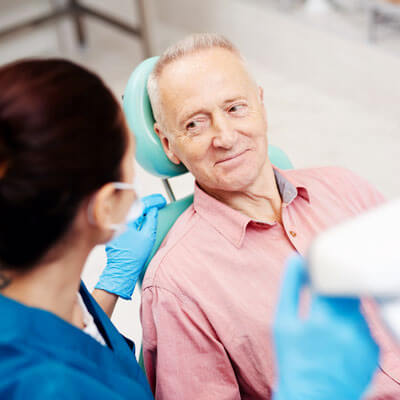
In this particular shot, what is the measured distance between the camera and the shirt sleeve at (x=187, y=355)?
1.33m

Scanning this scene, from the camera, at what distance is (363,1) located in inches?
126

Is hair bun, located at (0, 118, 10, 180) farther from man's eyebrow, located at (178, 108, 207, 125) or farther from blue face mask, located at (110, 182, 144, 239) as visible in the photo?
man's eyebrow, located at (178, 108, 207, 125)

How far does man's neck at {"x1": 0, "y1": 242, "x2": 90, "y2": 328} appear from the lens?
37.2 inches

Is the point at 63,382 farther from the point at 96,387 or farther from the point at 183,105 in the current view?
the point at 183,105

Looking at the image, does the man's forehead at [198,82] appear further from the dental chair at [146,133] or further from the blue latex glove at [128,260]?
the blue latex glove at [128,260]

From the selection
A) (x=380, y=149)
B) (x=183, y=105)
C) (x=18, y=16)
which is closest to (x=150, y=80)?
(x=183, y=105)

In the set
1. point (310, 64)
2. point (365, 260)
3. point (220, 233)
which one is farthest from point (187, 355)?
point (310, 64)

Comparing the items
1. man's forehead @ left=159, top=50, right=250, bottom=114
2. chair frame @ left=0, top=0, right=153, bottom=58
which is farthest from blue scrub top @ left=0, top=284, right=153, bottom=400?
chair frame @ left=0, top=0, right=153, bottom=58

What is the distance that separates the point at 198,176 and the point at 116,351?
1.59ft

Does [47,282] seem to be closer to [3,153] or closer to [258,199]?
[3,153]

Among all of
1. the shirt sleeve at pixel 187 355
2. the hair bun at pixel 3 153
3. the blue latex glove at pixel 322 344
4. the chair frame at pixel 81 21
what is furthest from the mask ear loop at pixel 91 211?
the chair frame at pixel 81 21

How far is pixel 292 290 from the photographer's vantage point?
2.41 ft

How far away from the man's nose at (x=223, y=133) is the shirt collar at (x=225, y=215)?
0.13 meters

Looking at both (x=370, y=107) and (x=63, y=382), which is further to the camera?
(x=370, y=107)
